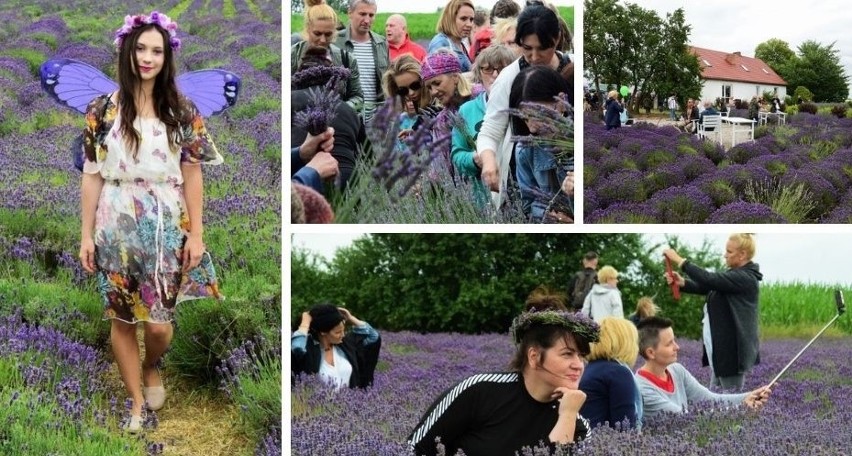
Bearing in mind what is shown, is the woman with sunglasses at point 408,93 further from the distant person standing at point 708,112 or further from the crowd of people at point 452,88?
the distant person standing at point 708,112

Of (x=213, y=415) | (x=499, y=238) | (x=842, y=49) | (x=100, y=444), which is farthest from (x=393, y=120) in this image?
(x=842, y=49)

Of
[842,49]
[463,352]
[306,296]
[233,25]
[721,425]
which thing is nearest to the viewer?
[721,425]

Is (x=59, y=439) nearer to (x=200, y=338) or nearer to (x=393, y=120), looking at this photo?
(x=200, y=338)

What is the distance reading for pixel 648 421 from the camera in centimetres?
397

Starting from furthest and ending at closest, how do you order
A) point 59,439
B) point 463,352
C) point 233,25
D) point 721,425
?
point 233,25 → point 463,352 → point 721,425 → point 59,439

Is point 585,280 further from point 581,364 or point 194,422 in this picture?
point 194,422

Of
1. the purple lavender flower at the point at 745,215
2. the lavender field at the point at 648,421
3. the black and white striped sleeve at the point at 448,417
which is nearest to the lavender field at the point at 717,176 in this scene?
the purple lavender flower at the point at 745,215

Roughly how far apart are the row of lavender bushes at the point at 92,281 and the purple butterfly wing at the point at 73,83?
683 mm

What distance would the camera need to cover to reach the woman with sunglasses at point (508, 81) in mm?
4043

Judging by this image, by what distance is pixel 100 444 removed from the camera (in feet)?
11.7

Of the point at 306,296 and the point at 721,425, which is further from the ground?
the point at 306,296

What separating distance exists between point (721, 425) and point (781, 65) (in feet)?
5.56

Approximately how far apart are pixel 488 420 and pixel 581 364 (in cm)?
40

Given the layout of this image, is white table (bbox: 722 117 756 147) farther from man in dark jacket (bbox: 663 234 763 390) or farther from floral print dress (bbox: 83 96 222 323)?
floral print dress (bbox: 83 96 222 323)
